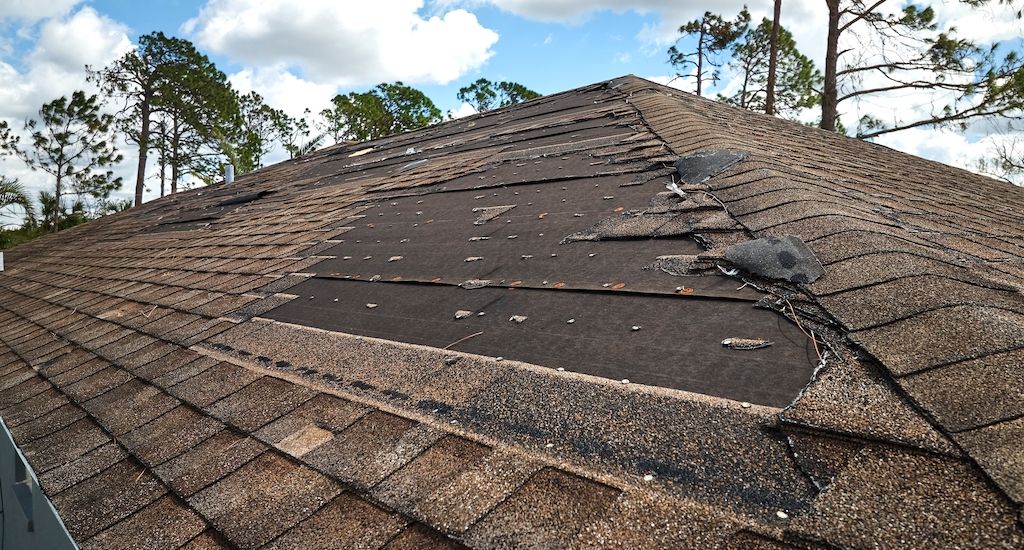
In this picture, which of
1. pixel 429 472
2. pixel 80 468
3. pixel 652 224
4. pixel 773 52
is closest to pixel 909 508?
Answer: pixel 429 472

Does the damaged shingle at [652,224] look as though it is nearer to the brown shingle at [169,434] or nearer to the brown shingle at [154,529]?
the brown shingle at [169,434]

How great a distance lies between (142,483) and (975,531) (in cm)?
194

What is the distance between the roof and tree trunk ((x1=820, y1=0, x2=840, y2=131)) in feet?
37.8

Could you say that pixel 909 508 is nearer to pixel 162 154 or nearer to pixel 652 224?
pixel 652 224

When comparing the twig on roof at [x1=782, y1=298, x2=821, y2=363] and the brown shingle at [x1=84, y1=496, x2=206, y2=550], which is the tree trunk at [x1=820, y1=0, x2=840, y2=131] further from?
the brown shingle at [x1=84, y1=496, x2=206, y2=550]

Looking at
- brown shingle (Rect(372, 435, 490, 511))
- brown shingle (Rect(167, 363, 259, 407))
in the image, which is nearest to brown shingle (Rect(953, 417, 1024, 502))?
brown shingle (Rect(372, 435, 490, 511))

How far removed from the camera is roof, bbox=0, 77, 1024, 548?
954 millimetres

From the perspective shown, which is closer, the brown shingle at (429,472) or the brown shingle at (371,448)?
the brown shingle at (429,472)

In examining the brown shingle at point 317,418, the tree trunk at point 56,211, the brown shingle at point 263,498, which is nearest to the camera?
the brown shingle at point 263,498

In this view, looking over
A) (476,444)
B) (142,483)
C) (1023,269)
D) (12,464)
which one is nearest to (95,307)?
(12,464)

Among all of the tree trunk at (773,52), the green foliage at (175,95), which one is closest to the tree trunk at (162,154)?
the green foliage at (175,95)

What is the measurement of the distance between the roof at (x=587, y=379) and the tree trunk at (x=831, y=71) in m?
11.5

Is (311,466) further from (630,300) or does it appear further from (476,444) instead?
(630,300)

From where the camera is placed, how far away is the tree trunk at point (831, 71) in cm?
1262
